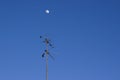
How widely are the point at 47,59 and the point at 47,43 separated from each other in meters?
2.99

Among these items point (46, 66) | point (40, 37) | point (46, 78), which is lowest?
point (46, 78)

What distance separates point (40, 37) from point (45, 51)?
2.77m

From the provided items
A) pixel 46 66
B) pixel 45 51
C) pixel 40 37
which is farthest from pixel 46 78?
pixel 40 37

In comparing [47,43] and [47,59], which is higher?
[47,43]

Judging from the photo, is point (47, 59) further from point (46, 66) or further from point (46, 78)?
point (46, 78)

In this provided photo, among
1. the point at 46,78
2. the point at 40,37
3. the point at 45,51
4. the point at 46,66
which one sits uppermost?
the point at 40,37

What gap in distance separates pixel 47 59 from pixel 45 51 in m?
1.57

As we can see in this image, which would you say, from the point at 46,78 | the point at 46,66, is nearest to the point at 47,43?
the point at 46,66

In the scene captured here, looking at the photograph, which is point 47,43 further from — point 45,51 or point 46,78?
point 46,78

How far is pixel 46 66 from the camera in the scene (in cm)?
3228

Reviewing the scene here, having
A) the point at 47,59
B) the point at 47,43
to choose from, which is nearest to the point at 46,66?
the point at 47,59

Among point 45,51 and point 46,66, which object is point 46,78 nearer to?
point 46,66

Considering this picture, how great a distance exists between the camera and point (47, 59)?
1286 inches

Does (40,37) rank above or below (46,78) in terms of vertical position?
above
